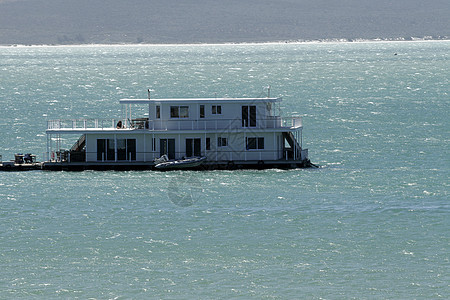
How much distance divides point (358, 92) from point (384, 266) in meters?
104

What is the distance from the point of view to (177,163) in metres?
66.1

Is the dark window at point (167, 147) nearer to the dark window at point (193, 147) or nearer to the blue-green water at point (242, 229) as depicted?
the dark window at point (193, 147)

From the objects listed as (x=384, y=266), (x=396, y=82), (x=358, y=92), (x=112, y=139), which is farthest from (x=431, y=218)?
(x=396, y=82)

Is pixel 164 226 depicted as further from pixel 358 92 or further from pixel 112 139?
pixel 358 92

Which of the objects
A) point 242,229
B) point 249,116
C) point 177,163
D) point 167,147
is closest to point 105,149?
point 167,147

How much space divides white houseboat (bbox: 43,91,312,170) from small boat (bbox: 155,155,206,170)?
478mm

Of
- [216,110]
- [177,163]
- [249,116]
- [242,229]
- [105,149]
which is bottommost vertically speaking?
[242,229]

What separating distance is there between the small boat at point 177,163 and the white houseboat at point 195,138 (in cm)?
48

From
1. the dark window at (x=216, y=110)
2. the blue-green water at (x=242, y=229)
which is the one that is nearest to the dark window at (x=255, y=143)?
the blue-green water at (x=242, y=229)

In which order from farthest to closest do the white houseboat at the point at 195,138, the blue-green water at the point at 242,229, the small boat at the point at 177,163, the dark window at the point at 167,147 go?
the dark window at the point at 167,147, the white houseboat at the point at 195,138, the small boat at the point at 177,163, the blue-green water at the point at 242,229

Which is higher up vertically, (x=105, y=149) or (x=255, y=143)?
(x=255, y=143)

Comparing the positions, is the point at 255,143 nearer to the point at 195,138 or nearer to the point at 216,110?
the point at 216,110

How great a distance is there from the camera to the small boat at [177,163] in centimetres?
6600

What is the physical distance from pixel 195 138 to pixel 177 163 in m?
2.41
